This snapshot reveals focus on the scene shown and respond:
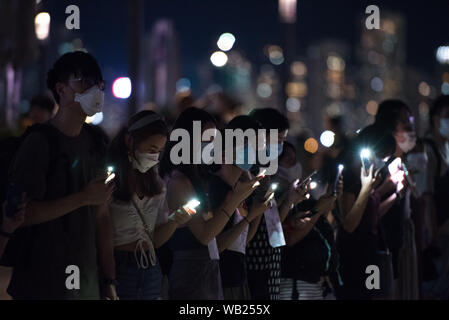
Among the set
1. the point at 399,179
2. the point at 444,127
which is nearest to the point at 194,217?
the point at 399,179

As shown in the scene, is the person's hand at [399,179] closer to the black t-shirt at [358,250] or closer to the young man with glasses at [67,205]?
the black t-shirt at [358,250]

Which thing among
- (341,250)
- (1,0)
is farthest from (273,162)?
(1,0)

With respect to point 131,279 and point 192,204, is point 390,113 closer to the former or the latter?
point 192,204

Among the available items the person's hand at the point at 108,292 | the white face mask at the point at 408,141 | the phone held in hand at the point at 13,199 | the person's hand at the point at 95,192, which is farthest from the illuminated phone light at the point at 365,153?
the phone held in hand at the point at 13,199

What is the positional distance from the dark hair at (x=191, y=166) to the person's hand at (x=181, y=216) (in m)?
0.36

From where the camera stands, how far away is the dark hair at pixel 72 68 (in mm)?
4961

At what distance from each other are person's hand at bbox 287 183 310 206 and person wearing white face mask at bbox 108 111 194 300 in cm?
126

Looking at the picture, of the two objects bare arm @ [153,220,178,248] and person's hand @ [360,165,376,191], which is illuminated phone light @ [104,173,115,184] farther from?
person's hand @ [360,165,376,191]

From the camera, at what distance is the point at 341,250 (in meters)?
7.00

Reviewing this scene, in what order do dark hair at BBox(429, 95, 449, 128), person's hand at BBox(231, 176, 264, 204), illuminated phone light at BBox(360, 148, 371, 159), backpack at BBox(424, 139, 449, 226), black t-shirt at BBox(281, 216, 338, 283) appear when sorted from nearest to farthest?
person's hand at BBox(231, 176, 264, 204) < black t-shirt at BBox(281, 216, 338, 283) < illuminated phone light at BBox(360, 148, 371, 159) < backpack at BBox(424, 139, 449, 226) < dark hair at BBox(429, 95, 449, 128)

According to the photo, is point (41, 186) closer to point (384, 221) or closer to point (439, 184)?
point (384, 221)

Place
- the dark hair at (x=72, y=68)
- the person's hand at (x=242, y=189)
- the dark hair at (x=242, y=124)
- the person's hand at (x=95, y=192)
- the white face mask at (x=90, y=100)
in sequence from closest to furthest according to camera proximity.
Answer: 1. the person's hand at (x=95, y=192)
2. the white face mask at (x=90, y=100)
3. the dark hair at (x=72, y=68)
4. the person's hand at (x=242, y=189)
5. the dark hair at (x=242, y=124)

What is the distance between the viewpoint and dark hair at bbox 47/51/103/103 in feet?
16.3

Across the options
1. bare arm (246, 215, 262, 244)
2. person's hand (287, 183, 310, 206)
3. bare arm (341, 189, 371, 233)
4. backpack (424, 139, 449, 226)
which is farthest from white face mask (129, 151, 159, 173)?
backpack (424, 139, 449, 226)
